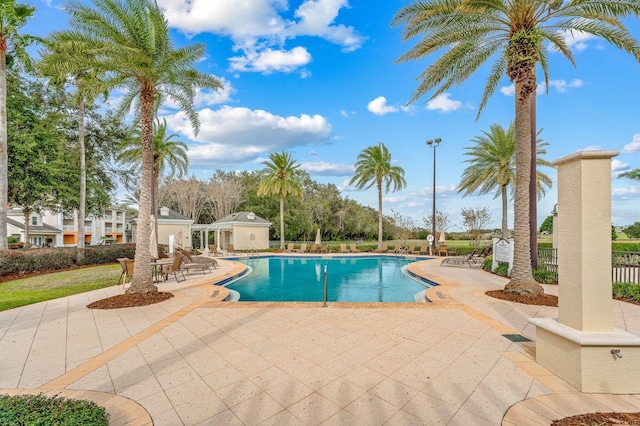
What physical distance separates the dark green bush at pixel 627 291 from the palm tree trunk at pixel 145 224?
1266 centimetres

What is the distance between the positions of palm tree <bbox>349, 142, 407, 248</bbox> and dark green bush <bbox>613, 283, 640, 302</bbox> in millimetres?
17888

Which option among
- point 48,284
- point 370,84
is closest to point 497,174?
point 370,84

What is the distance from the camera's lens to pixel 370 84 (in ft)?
60.1

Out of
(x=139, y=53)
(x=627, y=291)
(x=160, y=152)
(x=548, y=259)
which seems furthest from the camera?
(x=160, y=152)

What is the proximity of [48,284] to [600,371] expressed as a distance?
1521 cm

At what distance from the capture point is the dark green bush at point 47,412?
2004 mm

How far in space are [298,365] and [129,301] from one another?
586cm

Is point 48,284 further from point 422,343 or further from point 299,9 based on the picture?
point 299,9

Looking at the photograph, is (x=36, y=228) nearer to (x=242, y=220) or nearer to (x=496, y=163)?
(x=242, y=220)

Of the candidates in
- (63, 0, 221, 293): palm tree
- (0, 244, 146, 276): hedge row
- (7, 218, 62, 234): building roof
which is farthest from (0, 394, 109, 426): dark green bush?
(7, 218, 62, 234): building roof

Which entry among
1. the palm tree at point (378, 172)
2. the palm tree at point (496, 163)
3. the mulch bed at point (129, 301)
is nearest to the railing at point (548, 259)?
the palm tree at point (496, 163)

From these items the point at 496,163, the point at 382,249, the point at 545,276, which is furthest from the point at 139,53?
the point at 382,249

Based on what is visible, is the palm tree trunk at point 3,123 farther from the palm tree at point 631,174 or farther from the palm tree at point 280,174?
the palm tree at point 631,174

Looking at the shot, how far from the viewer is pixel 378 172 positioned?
26.2 meters
